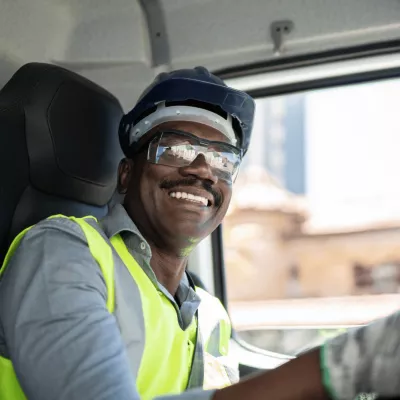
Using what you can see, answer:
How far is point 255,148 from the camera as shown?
2.50 meters

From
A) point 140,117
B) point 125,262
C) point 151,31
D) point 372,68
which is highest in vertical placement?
point 151,31

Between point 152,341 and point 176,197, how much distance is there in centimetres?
44

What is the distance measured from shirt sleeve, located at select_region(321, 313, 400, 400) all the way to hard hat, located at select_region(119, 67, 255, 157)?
1.15 metres

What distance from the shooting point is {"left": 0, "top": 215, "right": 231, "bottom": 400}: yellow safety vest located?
4.46ft

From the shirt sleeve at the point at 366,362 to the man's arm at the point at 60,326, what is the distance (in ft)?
1.62

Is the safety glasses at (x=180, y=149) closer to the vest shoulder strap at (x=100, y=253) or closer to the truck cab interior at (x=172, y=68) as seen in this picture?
the truck cab interior at (x=172, y=68)

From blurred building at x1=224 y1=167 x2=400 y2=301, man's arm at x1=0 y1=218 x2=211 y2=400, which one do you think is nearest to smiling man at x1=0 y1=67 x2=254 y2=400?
man's arm at x1=0 y1=218 x2=211 y2=400

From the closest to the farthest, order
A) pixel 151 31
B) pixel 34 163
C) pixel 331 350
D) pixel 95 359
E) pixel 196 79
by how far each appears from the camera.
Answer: pixel 331 350, pixel 95 359, pixel 34 163, pixel 196 79, pixel 151 31

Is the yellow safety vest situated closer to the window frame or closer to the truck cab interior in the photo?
the truck cab interior

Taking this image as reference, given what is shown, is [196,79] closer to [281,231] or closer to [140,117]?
[140,117]

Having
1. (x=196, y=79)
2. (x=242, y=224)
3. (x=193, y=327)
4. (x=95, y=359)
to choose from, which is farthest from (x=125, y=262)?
(x=242, y=224)

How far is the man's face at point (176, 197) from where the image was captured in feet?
5.61

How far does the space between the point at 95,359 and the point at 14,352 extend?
200 millimetres

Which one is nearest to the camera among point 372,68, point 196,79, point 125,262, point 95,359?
point 95,359
